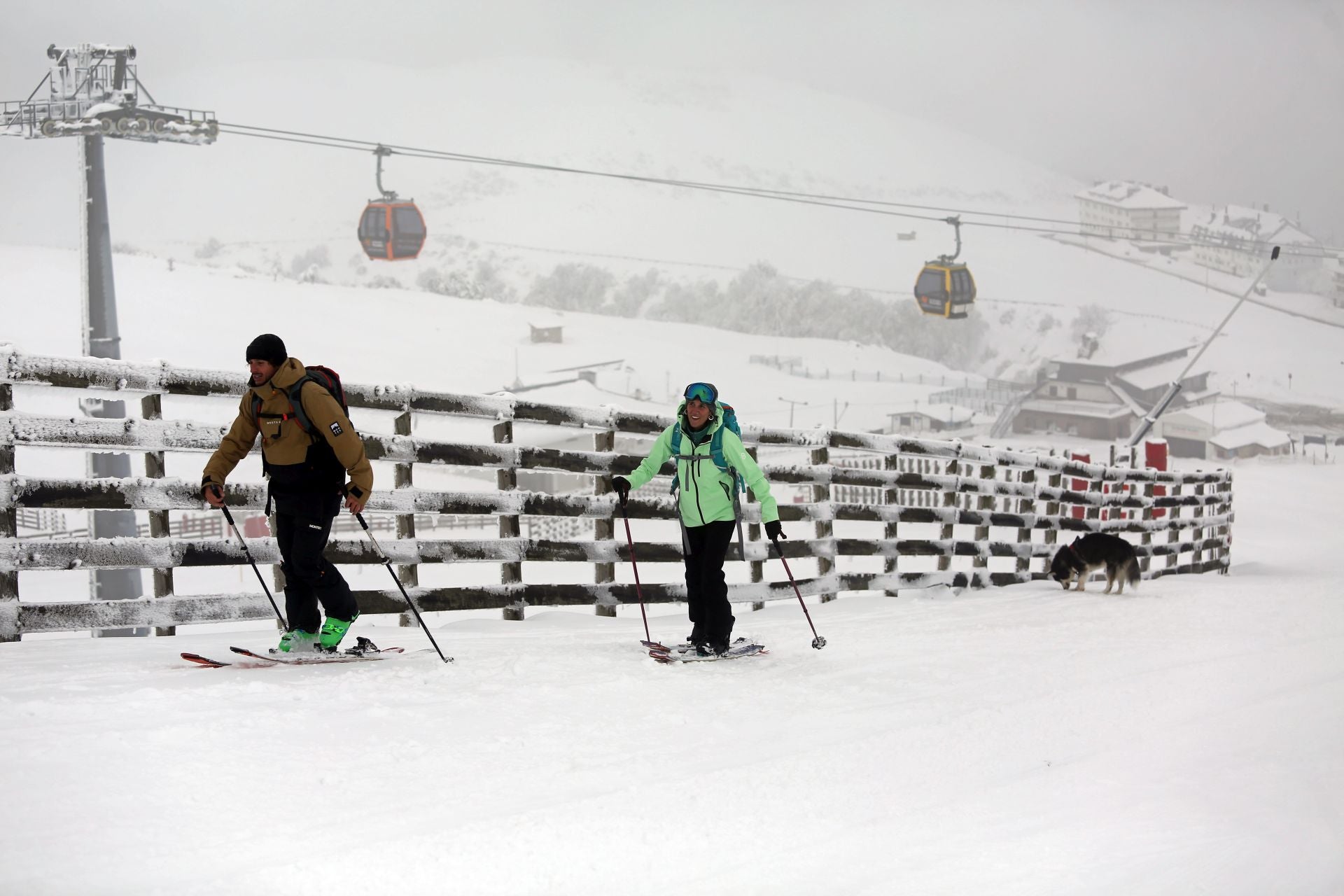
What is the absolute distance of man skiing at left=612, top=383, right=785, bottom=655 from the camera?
18.1 feet

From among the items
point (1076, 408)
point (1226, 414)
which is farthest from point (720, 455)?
point (1076, 408)

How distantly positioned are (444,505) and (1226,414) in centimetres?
3779

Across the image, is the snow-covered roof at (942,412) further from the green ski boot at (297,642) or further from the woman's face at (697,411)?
the green ski boot at (297,642)

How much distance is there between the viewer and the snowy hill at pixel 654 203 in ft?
130

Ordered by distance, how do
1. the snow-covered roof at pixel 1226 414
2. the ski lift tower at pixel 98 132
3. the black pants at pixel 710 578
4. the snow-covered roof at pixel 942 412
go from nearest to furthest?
the black pants at pixel 710 578
the ski lift tower at pixel 98 132
the snow-covered roof at pixel 1226 414
the snow-covered roof at pixel 942 412

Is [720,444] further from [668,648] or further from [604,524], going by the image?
[604,524]

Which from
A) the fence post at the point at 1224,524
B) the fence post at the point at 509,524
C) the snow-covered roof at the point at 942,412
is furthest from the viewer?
the snow-covered roof at the point at 942,412

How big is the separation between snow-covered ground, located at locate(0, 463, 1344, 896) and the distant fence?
1.21ft

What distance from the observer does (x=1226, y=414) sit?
38031mm

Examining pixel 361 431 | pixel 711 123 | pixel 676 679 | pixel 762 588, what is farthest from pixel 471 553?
pixel 711 123

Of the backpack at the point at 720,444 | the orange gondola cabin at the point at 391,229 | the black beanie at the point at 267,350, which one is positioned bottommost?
the backpack at the point at 720,444

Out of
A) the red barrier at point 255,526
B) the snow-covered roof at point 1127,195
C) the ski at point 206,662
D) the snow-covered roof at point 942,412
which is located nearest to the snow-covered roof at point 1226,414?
the snow-covered roof at point 942,412

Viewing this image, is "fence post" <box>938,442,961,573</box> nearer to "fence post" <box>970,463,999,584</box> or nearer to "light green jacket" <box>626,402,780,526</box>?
"fence post" <box>970,463,999,584</box>

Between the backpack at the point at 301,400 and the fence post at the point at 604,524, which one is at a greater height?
the backpack at the point at 301,400
